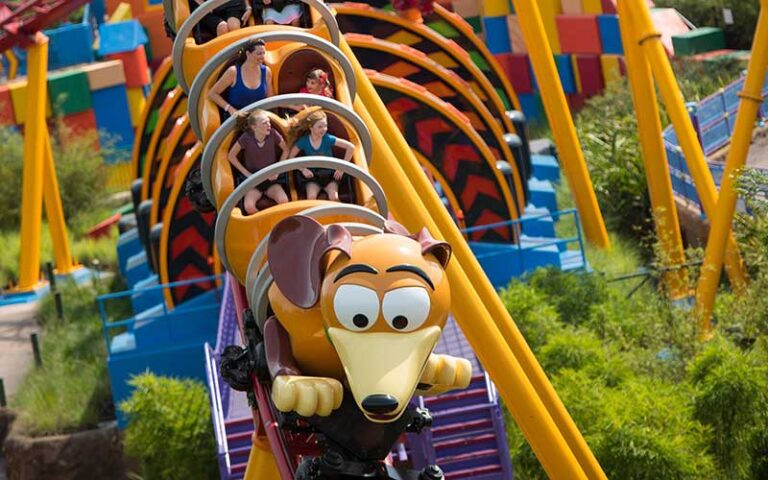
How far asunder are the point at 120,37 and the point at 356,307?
53.7 feet

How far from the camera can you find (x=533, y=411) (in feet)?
29.0

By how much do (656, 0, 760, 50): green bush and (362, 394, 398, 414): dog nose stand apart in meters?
16.1

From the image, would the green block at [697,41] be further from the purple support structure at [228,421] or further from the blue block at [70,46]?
the purple support structure at [228,421]

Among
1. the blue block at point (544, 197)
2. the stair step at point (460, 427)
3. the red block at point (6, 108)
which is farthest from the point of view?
the red block at point (6, 108)

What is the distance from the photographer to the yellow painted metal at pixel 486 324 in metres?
8.87

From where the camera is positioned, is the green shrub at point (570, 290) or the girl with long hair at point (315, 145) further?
the green shrub at point (570, 290)

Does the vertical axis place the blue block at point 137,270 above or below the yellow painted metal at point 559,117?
below

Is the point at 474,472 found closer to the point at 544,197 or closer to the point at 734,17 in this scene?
the point at 544,197

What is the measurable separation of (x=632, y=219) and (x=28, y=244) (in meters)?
5.90

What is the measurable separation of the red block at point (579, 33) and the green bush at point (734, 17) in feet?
7.85

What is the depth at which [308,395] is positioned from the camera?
701 centimetres

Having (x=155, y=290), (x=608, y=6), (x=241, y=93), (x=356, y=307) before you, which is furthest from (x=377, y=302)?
(x=608, y=6)

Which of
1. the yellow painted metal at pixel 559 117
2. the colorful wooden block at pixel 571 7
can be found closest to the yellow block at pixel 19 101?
the colorful wooden block at pixel 571 7

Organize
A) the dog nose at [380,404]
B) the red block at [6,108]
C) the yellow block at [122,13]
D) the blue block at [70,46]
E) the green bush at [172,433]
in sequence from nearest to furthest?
the dog nose at [380,404]
the green bush at [172,433]
the red block at [6,108]
the blue block at [70,46]
the yellow block at [122,13]
